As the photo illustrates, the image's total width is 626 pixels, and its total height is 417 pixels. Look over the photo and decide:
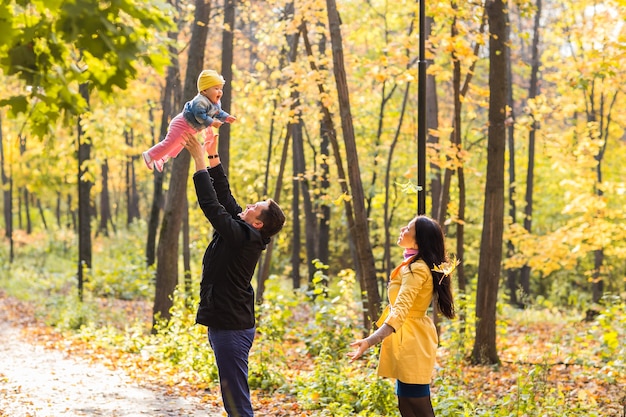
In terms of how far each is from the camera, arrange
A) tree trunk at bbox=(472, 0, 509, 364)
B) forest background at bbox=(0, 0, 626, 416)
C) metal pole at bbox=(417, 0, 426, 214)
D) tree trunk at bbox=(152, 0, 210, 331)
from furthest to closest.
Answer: tree trunk at bbox=(152, 0, 210, 331)
tree trunk at bbox=(472, 0, 509, 364)
metal pole at bbox=(417, 0, 426, 214)
forest background at bbox=(0, 0, 626, 416)

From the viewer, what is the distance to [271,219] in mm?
4969

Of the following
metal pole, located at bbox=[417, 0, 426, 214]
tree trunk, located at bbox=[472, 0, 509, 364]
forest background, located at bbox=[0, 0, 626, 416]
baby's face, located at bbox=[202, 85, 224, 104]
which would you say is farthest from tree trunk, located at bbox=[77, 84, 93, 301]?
baby's face, located at bbox=[202, 85, 224, 104]

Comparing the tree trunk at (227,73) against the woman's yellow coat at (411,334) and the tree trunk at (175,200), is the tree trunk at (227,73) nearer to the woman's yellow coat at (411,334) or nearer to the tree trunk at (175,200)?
the tree trunk at (175,200)

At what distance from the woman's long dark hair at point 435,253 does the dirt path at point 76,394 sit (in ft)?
11.1

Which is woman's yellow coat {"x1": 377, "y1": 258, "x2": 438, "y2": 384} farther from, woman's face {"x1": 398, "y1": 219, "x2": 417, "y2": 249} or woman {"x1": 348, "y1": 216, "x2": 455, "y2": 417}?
woman's face {"x1": 398, "y1": 219, "x2": 417, "y2": 249}

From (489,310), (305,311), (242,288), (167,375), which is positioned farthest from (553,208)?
(242,288)

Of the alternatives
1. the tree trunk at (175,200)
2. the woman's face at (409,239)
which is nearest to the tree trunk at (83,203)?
the tree trunk at (175,200)

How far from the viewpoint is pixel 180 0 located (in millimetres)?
Result: 19953

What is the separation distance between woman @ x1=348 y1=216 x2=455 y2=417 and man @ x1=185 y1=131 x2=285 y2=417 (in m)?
0.85

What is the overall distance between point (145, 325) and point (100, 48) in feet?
35.4

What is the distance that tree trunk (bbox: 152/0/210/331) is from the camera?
12.1 metres

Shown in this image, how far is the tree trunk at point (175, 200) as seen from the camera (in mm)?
12070

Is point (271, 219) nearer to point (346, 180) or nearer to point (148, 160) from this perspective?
point (148, 160)

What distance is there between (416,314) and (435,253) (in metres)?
0.45
